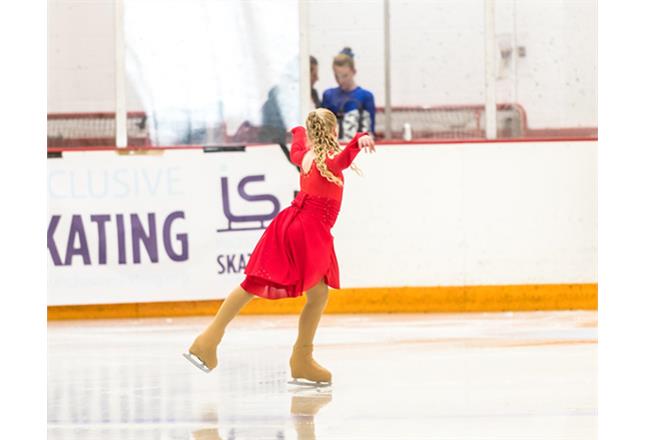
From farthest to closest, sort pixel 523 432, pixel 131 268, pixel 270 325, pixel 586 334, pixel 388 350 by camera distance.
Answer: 1. pixel 131 268
2. pixel 270 325
3. pixel 586 334
4. pixel 388 350
5. pixel 523 432

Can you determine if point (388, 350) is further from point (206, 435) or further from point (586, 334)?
point (206, 435)

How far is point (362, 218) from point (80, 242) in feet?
6.95

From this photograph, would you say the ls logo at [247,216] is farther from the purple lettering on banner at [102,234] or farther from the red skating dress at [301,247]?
the red skating dress at [301,247]

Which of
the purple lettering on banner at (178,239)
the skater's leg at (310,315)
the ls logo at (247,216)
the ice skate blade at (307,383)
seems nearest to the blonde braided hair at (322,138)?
the skater's leg at (310,315)

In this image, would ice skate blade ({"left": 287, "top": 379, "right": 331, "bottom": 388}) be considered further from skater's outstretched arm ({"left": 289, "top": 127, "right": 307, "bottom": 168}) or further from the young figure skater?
skater's outstretched arm ({"left": 289, "top": 127, "right": 307, "bottom": 168})

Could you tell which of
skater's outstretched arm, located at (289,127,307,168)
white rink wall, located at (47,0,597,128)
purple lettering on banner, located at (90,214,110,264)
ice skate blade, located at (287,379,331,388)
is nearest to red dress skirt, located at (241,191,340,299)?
skater's outstretched arm, located at (289,127,307,168)

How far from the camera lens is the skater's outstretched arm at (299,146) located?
612 centimetres

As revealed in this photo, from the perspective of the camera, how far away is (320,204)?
19.4ft

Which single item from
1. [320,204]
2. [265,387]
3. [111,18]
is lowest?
[265,387]

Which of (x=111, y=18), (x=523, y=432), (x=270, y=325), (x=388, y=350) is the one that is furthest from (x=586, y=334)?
(x=111, y=18)

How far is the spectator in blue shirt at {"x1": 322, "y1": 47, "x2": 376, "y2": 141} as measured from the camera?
32.1ft

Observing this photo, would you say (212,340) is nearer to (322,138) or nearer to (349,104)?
(322,138)

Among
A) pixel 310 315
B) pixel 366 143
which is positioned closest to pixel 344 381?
pixel 310 315

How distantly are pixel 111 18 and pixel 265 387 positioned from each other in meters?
4.76
